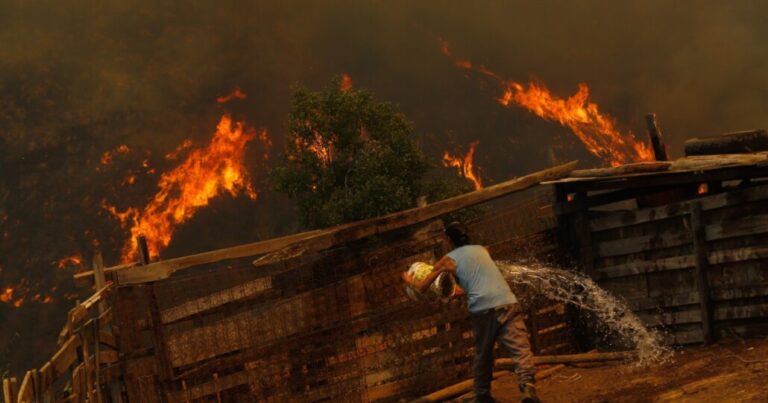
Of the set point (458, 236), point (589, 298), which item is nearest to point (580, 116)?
point (589, 298)

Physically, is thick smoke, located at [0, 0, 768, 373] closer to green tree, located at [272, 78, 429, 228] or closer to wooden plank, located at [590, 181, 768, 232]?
green tree, located at [272, 78, 429, 228]

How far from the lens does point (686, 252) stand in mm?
10648

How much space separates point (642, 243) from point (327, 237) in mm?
4866

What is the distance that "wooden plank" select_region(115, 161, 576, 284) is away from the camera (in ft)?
29.5

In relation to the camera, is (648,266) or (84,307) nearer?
(84,307)

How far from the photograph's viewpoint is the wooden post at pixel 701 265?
409 inches

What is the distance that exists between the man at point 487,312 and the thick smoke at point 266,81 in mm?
32283

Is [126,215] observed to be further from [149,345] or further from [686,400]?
[686,400]

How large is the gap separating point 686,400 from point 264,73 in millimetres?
46896

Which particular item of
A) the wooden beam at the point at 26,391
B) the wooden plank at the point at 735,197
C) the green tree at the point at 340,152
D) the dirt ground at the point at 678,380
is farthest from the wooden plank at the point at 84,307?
the green tree at the point at 340,152

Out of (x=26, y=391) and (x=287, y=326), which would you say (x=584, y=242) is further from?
(x=26, y=391)

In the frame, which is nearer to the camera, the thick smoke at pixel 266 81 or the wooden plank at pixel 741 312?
the wooden plank at pixel 741 312

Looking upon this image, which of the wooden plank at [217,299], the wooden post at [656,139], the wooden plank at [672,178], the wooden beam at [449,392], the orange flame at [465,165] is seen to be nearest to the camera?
the wooden plank at [217,299]

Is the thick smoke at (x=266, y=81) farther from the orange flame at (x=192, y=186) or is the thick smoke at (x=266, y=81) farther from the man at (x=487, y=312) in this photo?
the man at (x=487, y=312)
